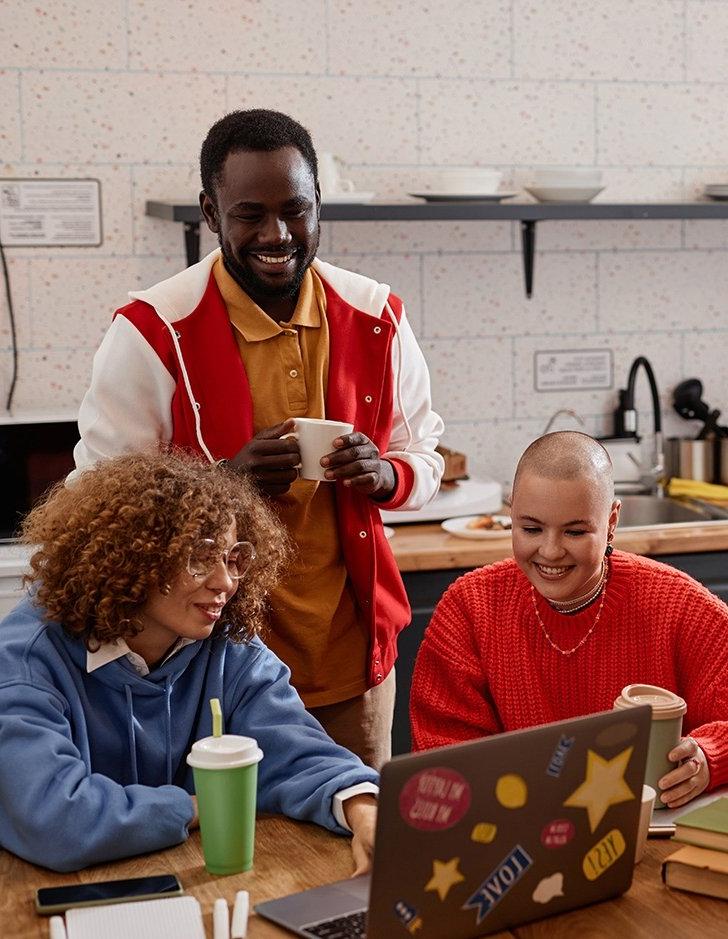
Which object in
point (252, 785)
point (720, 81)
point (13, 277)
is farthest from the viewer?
point (720, 81)

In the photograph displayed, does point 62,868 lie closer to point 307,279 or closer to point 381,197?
point 307,279

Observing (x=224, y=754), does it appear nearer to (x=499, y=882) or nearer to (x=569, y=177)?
(x=499, y=882)

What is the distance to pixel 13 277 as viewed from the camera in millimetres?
3092

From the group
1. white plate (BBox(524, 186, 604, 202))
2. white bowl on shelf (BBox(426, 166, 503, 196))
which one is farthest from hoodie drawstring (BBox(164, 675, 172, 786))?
white plate (BBox(524, 186, 604, 202))

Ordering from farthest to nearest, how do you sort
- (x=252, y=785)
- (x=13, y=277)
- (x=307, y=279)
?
(x=13, y=277) → (x=307, y=279) → (x=252, y=785)

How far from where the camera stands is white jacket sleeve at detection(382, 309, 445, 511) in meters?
2.13

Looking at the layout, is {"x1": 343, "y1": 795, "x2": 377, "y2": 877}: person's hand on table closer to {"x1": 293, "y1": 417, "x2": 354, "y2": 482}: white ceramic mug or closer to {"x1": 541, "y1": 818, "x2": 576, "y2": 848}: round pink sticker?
{"x1": 541, "y1": 818, "x2": 576, "y2": 848}: round pink sticker

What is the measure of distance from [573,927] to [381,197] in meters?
2.33

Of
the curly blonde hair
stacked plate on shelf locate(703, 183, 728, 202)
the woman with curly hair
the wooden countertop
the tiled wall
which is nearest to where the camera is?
the woman with curly hair

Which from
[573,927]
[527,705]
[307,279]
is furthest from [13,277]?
[573,927]

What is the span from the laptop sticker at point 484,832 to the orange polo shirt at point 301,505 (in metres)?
0.89

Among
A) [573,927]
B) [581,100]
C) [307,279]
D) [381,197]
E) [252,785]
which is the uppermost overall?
[581,100]

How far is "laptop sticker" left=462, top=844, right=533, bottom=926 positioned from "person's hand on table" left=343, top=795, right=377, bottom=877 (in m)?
0.19

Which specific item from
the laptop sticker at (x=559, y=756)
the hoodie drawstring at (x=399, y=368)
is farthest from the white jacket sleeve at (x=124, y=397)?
the laptop sticker at (x=559, y=756)
